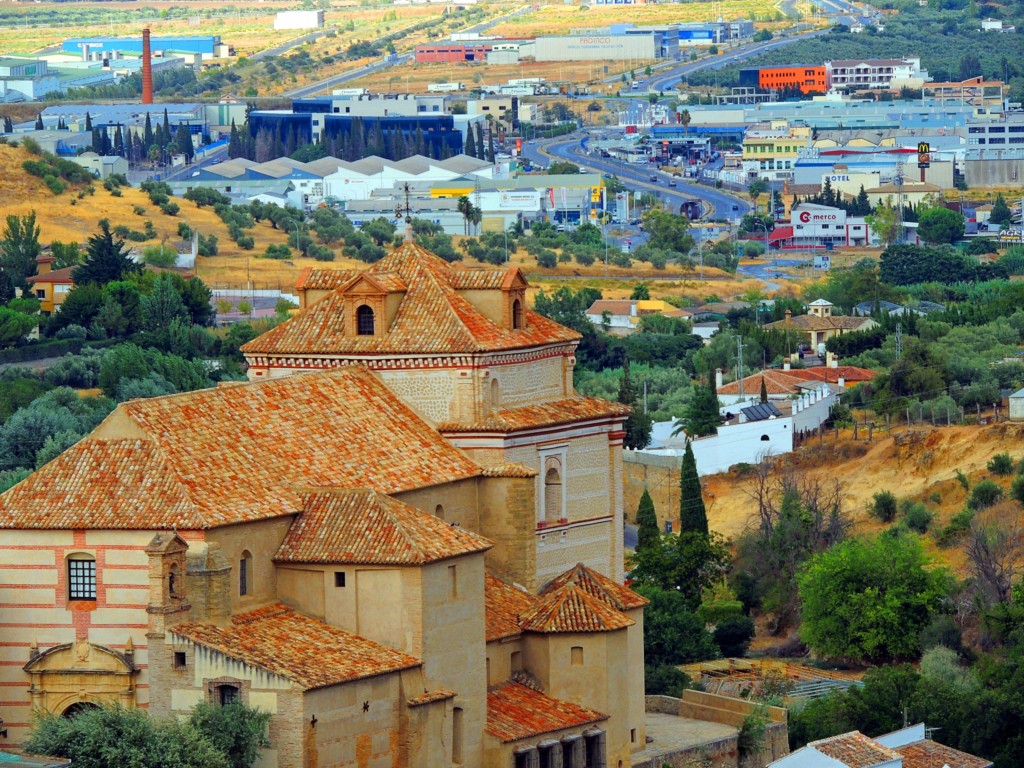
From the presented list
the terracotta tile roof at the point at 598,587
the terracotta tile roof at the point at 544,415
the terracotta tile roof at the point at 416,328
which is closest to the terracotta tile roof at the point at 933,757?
the terracotta tile roof at the point at 598,587

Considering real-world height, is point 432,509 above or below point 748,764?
above

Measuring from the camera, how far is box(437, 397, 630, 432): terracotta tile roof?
210ft

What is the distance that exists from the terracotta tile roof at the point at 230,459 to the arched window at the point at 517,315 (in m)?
4.29

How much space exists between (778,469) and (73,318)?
38.4 meters

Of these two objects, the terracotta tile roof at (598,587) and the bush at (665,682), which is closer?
the terracotta tile roof at (598,587)

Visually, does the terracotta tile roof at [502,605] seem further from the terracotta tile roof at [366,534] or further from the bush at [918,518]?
the bush at [918,518]

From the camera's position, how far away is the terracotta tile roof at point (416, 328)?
6462cm

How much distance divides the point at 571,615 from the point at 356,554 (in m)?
7.12

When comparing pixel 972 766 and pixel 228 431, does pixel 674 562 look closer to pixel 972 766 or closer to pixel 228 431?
pixel 972 766

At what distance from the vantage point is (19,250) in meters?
164

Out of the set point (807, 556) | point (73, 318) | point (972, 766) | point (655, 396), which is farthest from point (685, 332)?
point (972, 766)

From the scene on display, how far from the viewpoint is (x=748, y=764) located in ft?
214

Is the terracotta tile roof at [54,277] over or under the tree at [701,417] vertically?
over

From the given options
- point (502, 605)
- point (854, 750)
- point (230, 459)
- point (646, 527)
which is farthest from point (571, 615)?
point (646, 527)
